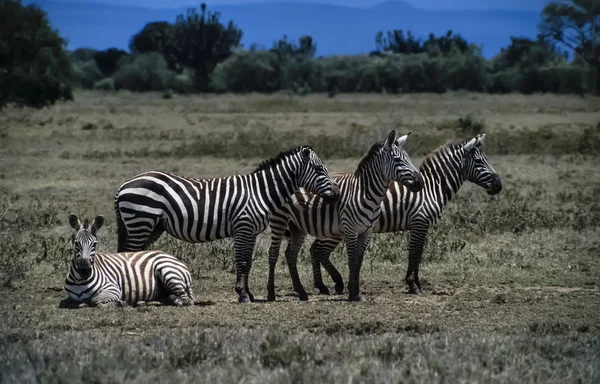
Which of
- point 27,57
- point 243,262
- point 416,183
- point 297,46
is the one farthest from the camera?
point 297,46

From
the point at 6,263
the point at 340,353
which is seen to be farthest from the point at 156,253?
the point at 340,353

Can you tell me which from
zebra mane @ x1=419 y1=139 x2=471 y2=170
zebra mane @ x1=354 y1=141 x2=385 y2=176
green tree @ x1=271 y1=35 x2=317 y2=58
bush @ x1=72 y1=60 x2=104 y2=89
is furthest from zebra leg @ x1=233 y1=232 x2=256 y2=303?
green tree @ x1=271 y1=35 x2=317 y2=58

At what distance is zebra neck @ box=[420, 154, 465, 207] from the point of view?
11305mm

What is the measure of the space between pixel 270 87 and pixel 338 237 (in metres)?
59.7

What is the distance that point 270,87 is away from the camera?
69938 mm

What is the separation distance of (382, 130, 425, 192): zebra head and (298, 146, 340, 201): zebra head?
605 mm

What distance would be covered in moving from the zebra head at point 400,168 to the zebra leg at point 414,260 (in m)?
0.75

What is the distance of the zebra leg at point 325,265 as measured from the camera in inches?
432

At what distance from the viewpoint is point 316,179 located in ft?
33.7

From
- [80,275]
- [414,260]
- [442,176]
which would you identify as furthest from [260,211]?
[442,176]

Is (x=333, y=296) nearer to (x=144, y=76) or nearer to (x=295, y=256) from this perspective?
(x=295, y=256)

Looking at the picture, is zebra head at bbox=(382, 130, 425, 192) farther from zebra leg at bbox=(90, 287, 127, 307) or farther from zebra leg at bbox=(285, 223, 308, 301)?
zebra leg at bbox=(90, 287, 127, 307)

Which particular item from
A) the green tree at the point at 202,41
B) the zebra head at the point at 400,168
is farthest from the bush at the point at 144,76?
the zebra head at the point at 400,168

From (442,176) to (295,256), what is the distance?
6.75 ft
